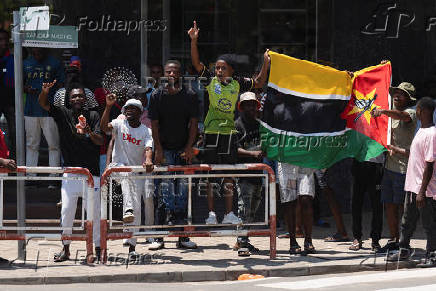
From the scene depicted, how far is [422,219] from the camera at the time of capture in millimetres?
11211

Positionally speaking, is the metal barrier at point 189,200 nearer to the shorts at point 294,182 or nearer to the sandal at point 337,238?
the shorts at point 294,182

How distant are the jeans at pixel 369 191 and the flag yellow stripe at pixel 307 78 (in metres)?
0.93

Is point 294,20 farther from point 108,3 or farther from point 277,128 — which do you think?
point 277,128

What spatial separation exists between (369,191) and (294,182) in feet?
3.31

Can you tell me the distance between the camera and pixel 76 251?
1180 cm

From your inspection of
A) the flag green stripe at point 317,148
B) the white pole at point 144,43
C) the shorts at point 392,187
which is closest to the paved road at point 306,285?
the shorts at point 392,187

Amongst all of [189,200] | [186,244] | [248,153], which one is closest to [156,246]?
[186,244]

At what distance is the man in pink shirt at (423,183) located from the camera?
36.0 feet

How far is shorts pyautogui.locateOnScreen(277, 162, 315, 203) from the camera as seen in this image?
11805 mm

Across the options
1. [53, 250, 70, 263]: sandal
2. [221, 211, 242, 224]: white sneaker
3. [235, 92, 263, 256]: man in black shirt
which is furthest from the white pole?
[53, 250, 70, 263]: sandal

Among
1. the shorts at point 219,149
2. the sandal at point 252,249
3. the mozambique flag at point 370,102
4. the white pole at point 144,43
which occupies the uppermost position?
the white pole at point 144,43

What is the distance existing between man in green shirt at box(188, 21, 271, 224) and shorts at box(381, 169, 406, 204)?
6.01 ft

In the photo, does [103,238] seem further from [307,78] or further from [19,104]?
[307,78]

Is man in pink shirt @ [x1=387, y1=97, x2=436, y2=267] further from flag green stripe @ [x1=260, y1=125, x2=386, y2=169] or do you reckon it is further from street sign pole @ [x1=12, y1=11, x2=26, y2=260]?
street sign pole @ [x1=12, y1=11, x2=26, y2=260]
